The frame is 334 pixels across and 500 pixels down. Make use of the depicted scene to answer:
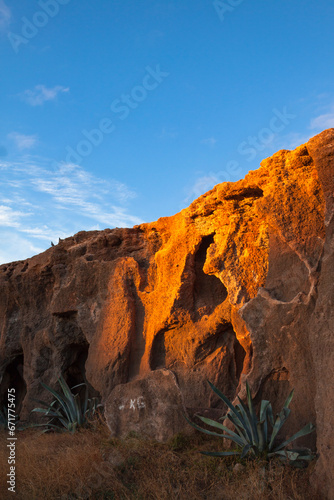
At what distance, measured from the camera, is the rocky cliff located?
5.02 metres

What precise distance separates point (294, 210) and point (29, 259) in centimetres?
704

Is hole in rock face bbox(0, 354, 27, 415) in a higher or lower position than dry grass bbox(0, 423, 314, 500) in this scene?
higher

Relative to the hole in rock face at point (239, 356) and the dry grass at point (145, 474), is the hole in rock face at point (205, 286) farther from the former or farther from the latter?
the dry grass at point (145, 474)

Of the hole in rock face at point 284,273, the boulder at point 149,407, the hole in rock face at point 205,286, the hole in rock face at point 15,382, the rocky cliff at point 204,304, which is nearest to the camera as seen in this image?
the rocky cliff at point 204,304

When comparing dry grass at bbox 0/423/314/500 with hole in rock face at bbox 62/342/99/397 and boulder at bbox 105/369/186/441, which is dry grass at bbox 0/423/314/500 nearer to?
boulder at bbox 105/369/186/441

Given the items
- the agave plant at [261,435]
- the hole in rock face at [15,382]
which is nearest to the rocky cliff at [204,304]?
the agave plant at [261,435]

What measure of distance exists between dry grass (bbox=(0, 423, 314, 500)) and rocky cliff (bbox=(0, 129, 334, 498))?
1.32 ft

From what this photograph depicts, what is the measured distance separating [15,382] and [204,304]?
6541 millimetres

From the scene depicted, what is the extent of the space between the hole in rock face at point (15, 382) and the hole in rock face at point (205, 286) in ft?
18.6

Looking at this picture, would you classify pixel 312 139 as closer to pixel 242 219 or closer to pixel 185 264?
pixel 242 219

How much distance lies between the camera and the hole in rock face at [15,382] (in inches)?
433

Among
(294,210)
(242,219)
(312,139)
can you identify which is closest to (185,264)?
(242,219)

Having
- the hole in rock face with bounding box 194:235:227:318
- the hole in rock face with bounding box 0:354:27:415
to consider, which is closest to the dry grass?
the hole in rock face with bounding box 194:235:227:318

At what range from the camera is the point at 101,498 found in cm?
454
